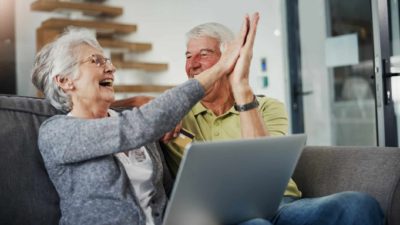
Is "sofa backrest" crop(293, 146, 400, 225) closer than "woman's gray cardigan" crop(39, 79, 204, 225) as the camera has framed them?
No

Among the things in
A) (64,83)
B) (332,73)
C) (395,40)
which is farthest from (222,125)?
(332,73)

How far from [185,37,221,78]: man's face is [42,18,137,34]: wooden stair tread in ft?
8.79

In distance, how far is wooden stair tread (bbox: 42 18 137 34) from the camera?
13.7ft

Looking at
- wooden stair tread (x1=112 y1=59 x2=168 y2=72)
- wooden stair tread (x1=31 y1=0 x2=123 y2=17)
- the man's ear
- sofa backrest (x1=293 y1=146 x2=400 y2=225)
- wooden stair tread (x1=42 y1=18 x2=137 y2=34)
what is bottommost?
sofa backrest (x1=293 y1=146 x2=400 y2=225)

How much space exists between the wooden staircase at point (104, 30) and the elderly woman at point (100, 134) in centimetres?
287

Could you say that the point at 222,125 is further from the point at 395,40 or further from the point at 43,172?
the point at 395,40

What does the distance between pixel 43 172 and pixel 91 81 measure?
28 centimetres

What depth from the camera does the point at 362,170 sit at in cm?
160

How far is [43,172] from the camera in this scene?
4.50ft

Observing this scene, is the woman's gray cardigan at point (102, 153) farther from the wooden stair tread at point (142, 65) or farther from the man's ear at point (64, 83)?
the wooden stair tread at point (142, 65)

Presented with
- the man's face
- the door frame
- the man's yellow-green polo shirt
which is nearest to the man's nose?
the man's face

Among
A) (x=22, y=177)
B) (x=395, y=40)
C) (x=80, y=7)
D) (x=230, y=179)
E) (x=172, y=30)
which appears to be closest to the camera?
(x=230, y=179)

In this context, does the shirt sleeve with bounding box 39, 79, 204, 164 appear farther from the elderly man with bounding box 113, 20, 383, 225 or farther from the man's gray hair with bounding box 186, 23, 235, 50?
the man's gray hair with bounding box 186, 23, 235, 50

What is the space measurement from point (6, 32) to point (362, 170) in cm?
360
